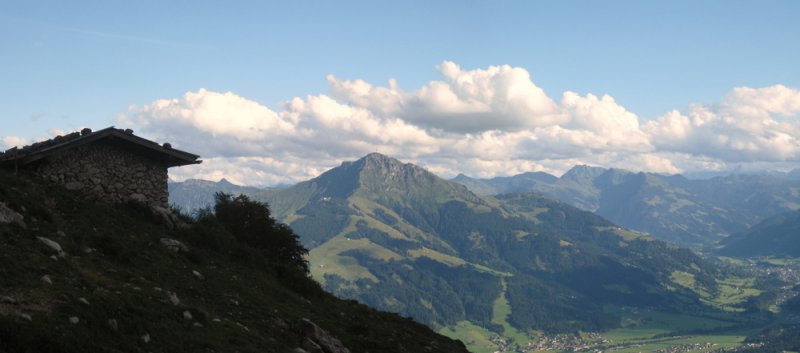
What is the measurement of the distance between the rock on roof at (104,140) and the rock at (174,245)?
686 cm

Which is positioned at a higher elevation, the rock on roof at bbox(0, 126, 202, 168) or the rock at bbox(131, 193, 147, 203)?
the rock on roof at bbox(0, 126, 202, 168)

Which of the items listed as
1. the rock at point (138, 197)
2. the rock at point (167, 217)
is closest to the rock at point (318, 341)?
the rock at point (167, 217)

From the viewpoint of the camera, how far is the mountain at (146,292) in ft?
47.1

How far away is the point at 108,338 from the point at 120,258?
330 inches

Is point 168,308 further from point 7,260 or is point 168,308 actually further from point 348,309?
point 348,309

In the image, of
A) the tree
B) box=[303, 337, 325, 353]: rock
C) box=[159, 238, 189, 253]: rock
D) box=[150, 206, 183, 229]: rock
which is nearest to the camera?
box=[303, 337, 325, 353]: rock

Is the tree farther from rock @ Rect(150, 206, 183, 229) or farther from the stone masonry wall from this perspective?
rock @ Rect(150, 206, 183, 229)

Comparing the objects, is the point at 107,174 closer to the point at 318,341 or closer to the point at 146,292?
the point at 146,292

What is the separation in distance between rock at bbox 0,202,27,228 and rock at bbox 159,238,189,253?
680 cm

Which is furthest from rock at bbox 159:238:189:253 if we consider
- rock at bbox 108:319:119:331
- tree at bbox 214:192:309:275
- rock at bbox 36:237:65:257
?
tree at bbox 214:192:309:275

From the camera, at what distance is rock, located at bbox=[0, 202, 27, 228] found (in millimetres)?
19656

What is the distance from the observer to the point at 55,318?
1384 centimetres

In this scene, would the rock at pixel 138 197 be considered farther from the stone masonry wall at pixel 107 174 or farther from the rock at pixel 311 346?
the rock at pixel 311 346

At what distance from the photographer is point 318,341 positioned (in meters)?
21.2
